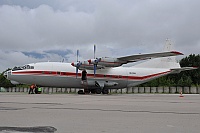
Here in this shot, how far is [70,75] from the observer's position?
30.8 metres

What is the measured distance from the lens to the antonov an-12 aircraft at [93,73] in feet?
95.1

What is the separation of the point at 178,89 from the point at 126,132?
43494mm

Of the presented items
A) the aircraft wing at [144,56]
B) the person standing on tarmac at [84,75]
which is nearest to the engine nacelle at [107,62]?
the aircraft wing at [144,56]

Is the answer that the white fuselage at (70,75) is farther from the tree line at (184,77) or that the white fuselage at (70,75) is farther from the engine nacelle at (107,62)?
the tree line at (184,77)

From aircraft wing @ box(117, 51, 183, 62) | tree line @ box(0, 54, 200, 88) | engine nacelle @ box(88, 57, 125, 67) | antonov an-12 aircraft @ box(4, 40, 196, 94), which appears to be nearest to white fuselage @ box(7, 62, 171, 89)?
antonov an-12 aircraft @ box(4, 40, 196, 94)

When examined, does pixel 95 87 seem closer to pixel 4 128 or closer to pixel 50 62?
pixel 50 62

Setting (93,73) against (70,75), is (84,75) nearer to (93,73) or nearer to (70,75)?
(93,73)

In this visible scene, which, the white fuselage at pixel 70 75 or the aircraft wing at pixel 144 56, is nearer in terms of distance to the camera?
the aircraft wing at pixel 144 56

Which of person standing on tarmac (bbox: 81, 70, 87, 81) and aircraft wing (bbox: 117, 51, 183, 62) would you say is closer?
aircraft wing (bbox: 117, 51, 183, 62)

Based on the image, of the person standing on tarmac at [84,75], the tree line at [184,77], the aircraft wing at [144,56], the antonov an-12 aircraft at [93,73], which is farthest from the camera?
the tree line at [184,77]

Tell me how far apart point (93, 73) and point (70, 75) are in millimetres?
3130

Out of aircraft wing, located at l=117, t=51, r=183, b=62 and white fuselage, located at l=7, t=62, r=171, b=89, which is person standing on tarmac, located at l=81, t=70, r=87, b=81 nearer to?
white fuselage, located at l=7, t=62, r=171, b=89

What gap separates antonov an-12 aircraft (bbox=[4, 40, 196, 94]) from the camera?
29000 millimetres

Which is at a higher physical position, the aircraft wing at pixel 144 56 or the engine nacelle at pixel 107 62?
the aircraft wing at pixel 144 56
